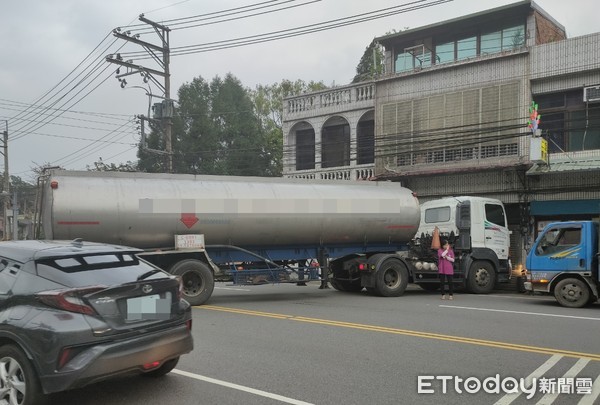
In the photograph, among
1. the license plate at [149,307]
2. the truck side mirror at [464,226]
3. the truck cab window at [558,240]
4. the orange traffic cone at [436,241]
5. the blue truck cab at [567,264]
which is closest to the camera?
the license plate at [149,307]

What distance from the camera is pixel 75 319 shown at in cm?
431

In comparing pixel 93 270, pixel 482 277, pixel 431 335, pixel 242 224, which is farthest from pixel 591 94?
pixel 93 270

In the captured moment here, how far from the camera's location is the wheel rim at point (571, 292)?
11444mm

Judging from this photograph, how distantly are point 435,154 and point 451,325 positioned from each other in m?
12.0

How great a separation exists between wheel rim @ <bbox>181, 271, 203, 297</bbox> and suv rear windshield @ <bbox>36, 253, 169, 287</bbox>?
6.00m

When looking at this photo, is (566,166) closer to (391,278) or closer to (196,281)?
(391,278)

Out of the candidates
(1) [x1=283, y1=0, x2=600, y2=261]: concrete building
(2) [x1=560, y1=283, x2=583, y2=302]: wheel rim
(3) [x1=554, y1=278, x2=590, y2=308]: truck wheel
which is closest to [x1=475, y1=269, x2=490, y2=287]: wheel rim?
(3) [x1=554, y1=278, x2=590, y2=308]: truck wheel

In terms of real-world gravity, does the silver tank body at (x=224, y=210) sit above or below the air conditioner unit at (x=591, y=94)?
below

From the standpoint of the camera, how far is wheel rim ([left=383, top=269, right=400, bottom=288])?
1345cm

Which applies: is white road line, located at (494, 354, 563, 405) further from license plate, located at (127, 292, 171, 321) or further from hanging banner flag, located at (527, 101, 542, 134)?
hanging banner flag, located at (527, 101, 542, 134)

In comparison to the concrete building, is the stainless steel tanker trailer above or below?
below

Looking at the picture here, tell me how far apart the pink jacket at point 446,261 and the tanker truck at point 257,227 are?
3.05 feet

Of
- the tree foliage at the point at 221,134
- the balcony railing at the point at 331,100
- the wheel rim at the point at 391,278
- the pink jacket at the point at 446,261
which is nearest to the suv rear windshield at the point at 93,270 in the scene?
the wheel rim at the point at 391,278

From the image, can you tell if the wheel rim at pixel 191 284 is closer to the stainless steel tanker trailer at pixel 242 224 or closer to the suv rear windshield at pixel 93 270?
the stainless steel tanker trailer at pixel 242 224
